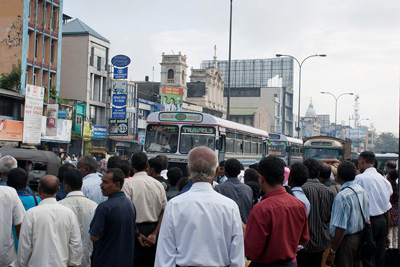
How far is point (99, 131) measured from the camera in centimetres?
5162

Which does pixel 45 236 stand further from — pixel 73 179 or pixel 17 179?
pixel 17 179

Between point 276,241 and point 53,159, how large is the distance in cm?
1420

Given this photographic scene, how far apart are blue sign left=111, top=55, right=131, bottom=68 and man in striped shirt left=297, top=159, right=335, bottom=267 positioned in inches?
1652

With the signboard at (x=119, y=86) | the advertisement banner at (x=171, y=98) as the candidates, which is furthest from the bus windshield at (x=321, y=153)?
the advertisement banner at (x=171, y=98)

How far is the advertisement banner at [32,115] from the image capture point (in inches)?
1444

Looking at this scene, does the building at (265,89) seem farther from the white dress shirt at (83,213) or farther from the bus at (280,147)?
the white dress shirt at (83,213)

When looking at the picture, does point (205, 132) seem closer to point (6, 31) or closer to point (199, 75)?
point (6, 31)

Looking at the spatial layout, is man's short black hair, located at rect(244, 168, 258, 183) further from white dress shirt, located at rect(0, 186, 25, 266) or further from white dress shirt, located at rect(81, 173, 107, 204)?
white dress shirt, located at rect(0, 186, 25, 266)

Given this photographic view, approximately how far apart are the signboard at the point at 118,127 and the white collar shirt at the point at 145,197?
41650 millimetres

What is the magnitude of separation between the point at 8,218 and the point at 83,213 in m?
0.82

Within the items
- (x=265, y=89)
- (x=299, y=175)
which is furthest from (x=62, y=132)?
(x=265, y=89)

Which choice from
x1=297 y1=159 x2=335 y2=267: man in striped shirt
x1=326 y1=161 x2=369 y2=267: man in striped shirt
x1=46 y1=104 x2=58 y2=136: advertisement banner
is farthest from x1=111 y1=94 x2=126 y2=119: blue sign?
x1=326 y1=161 x2=369 y2=267: man in striped shirt

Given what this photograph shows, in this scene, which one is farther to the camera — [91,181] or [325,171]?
[325,171]

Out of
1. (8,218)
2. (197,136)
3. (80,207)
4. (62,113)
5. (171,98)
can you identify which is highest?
(171,98)
